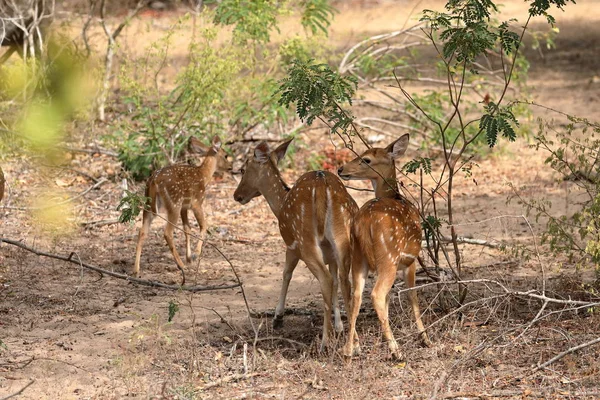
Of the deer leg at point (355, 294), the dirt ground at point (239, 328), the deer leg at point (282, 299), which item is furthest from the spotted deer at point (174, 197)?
the deer leg at point (355, 294)

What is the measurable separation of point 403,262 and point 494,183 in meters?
5.86

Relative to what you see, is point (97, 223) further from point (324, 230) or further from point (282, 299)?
point (324, 230)

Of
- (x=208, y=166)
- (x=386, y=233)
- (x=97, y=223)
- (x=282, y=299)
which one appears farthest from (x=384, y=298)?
(x=97, y=223)

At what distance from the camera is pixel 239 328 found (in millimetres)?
7492

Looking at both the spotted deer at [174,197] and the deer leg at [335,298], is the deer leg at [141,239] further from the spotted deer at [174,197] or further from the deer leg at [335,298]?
the deer leg at [335,298]

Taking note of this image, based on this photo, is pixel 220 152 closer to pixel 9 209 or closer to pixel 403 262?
pixel 9 209

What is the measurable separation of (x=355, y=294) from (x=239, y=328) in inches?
50.7

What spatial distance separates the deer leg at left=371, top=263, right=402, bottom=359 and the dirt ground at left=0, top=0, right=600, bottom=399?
12cm

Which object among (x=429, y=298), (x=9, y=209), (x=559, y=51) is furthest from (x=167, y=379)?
(x=559, y=51)

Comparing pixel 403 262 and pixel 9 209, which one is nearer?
pixel 403 262

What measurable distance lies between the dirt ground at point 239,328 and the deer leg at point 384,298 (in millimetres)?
122

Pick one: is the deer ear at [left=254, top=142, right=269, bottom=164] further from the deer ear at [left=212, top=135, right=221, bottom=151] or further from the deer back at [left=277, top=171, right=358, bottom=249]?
the deer ear at [left=212, top=135, right=221, bottom=151]

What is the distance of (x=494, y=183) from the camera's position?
1243 cm

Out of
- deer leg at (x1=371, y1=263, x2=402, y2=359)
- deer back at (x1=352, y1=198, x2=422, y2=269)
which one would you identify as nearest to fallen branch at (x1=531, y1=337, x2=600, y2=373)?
deer leg at (x1=371, y1=263, x2=402, y2=359)
